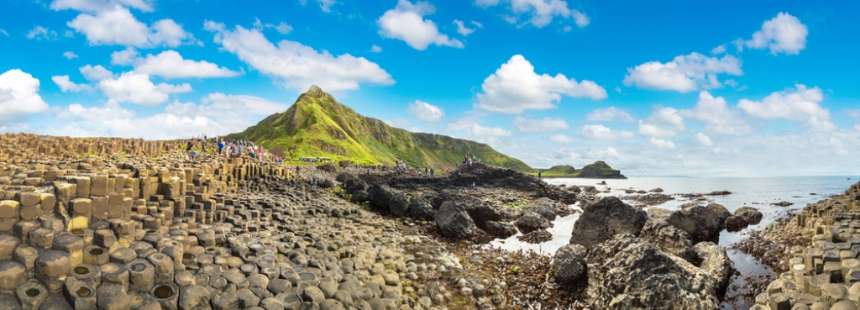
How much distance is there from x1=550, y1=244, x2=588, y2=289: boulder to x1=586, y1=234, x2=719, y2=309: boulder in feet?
2.83

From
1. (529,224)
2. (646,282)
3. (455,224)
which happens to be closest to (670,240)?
(646,282)

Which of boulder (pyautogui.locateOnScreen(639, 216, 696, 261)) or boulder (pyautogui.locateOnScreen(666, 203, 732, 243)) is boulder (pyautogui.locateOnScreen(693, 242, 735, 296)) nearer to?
boulder (pyautogui.locateOnScreen(639, 216, 696, 261))

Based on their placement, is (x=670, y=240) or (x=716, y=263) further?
(x=670, y=240)

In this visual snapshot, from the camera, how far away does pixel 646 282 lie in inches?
476

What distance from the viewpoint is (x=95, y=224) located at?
10.4 meters

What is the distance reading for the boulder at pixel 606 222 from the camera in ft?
72.7

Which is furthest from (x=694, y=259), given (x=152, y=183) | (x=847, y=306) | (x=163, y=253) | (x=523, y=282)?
(x=152, y=183)

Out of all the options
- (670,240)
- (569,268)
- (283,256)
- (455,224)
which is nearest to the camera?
(283,256)

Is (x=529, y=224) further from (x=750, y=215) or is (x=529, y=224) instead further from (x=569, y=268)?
(x=750, y=215)

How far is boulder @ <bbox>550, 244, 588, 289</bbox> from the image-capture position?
1562 centimetres

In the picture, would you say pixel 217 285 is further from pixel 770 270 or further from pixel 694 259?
pixel 770 270

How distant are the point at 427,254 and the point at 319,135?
16291cm

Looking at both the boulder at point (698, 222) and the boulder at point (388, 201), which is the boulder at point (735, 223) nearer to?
the boulder at point (698, 222)

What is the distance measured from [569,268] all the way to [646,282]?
3858 millimetres
